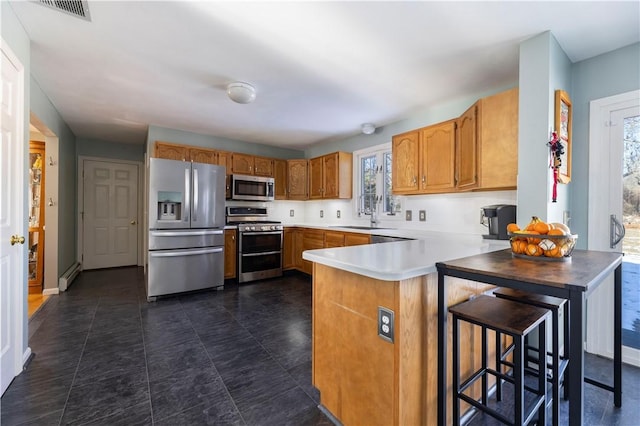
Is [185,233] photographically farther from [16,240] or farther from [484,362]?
[484,362]

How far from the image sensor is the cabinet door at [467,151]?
2.58 meters

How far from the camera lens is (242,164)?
4.84m

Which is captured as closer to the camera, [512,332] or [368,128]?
[512,332]

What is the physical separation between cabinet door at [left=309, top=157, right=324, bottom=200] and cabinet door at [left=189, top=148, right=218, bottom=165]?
164 centimetres

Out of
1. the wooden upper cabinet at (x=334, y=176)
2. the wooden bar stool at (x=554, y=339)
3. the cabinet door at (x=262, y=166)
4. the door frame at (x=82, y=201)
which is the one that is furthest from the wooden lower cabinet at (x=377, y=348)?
the door frame at (x=82, y=201)

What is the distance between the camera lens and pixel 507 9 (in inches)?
68.2

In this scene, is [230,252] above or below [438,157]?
below

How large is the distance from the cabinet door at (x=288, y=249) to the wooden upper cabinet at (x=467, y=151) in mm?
2852

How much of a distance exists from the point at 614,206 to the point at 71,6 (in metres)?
4.02

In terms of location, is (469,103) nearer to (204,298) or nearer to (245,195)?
(245,195)

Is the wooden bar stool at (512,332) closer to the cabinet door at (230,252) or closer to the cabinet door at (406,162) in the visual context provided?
the cabinet door at (406,162)

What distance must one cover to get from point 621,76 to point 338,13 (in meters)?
2.18

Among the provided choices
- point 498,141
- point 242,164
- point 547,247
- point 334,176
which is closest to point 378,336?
point 547,247

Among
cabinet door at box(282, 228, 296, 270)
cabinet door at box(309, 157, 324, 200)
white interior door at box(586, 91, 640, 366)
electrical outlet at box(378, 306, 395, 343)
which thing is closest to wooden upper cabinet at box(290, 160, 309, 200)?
cabinet door at box(309, 157, 324, 200)
